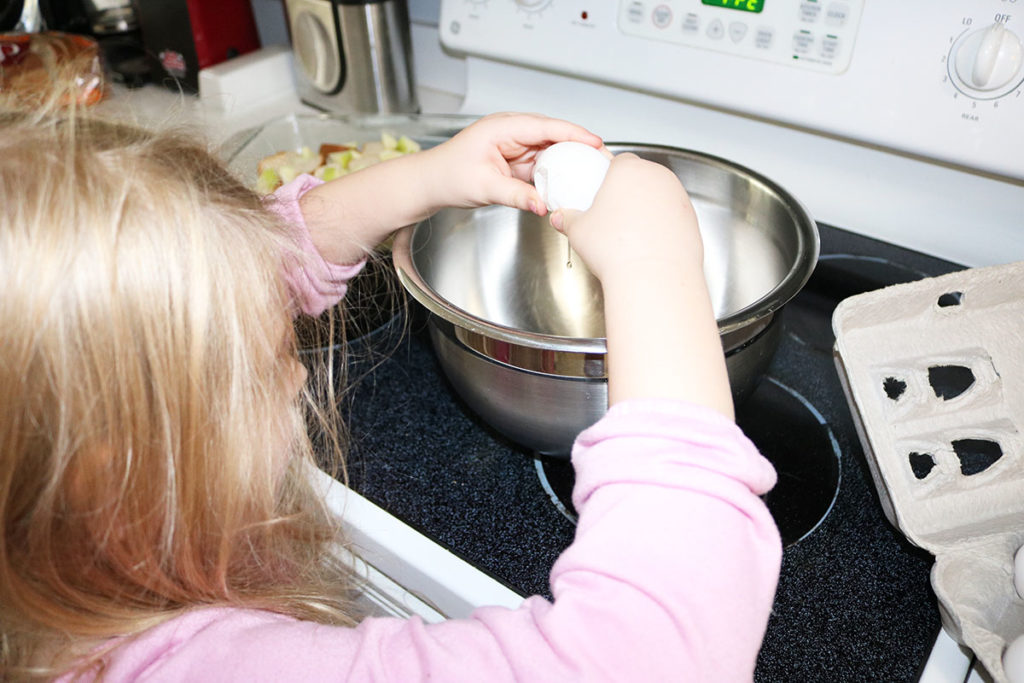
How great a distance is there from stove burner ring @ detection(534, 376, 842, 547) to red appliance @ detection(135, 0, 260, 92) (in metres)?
0.86

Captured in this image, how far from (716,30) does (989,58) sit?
23 centimetres

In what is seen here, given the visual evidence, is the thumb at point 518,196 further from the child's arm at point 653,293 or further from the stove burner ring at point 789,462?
the stove burner ring at point 789,462

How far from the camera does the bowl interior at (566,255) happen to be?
681mm

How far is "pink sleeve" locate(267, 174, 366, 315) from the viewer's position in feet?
2.29

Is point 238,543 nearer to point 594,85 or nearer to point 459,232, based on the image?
point 459,232

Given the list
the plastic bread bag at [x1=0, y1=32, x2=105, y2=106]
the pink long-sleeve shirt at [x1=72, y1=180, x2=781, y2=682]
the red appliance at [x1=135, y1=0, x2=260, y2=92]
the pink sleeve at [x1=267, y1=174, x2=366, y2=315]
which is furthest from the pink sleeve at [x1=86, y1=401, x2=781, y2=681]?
the red appliance at [x1=135, y1=0, x2=260, y2=92]

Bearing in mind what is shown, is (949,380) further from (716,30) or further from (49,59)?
(49,59)

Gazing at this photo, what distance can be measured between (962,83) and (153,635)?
2.36ft

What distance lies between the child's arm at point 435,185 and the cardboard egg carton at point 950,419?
0.26 metres

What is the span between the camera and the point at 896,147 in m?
0.70

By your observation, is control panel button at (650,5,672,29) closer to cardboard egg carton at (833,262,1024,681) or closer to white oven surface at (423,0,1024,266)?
white oven surface at (423,0,1024,266)

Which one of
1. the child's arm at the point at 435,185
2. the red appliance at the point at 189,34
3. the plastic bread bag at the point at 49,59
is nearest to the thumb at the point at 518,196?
the child's arm at the point at 435,185

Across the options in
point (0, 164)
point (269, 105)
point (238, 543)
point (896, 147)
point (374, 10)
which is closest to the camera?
point (0, 164)

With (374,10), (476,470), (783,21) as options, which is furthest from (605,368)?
(374,10)
